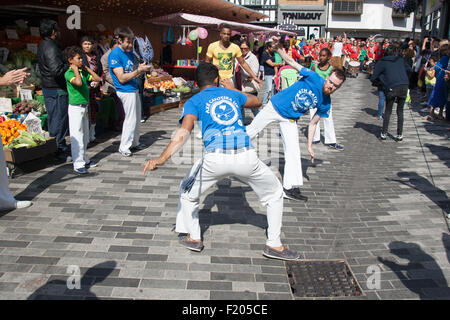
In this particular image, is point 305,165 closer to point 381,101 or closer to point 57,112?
point 57,112

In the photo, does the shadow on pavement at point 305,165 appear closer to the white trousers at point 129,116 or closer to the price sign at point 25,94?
the white trousers at point 129,116

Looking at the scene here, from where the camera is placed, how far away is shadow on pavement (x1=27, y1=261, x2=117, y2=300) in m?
3.06

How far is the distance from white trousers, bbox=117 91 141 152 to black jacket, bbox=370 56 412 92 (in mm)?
5483

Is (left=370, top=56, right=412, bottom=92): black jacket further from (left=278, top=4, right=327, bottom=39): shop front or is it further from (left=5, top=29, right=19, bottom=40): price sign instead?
(left=278, top=4, right=327, bottom=39): shop front

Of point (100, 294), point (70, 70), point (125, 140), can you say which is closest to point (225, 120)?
point (100, 294)

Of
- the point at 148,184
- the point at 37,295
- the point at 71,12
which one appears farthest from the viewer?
the point at 71,12

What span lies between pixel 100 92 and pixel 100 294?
613cm

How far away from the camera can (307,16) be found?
46.1 m

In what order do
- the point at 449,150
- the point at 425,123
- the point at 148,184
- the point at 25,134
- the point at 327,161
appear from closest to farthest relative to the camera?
the point at 148,184 → the point at 25,134 → the point at 327,161 → the point at 449,150 → the point at 425,123

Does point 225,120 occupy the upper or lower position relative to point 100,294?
upper

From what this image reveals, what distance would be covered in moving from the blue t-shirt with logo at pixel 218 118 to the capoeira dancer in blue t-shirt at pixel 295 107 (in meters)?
1.71

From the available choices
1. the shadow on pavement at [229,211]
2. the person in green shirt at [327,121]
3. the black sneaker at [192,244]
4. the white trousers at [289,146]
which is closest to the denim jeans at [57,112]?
the shadow on pavement at [229,211]

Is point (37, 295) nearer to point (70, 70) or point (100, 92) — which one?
point (70, 70)

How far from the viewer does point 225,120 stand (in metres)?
3.42
